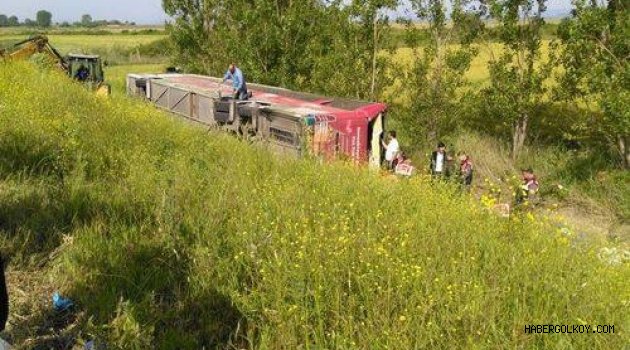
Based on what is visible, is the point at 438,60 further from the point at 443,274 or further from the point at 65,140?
the point at 443,274

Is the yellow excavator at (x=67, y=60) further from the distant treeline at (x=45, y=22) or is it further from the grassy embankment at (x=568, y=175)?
the distant treeline at (x=45, y=22)

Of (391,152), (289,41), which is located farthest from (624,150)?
(289,41)

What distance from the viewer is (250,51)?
18.6 meters

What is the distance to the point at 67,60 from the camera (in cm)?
2223

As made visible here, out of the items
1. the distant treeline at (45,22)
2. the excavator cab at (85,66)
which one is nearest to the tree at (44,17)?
the distant treeline at (45,22)

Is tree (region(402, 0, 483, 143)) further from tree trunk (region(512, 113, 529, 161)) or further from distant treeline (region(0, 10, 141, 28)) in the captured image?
distant treeline (region(0, 10, 141, 28))

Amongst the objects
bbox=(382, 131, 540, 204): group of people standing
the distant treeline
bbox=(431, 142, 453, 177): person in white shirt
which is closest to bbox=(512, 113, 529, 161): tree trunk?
bbox=(382, 131, 540, 204): group of people standing

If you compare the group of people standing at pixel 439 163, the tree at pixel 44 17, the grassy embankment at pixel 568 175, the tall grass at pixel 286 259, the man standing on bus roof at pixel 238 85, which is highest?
the tree at pixel 44 17

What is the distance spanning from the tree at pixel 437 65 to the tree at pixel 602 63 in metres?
2.67

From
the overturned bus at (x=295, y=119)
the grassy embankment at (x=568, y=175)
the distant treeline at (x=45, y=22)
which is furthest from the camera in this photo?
the distant treeline at (x=45, y=22)

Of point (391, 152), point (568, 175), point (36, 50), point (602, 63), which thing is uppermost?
point (36, 50)

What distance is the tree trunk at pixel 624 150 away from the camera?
13320 mm

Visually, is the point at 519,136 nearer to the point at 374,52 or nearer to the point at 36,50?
the point at 374,52

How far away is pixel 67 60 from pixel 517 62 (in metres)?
17.7
